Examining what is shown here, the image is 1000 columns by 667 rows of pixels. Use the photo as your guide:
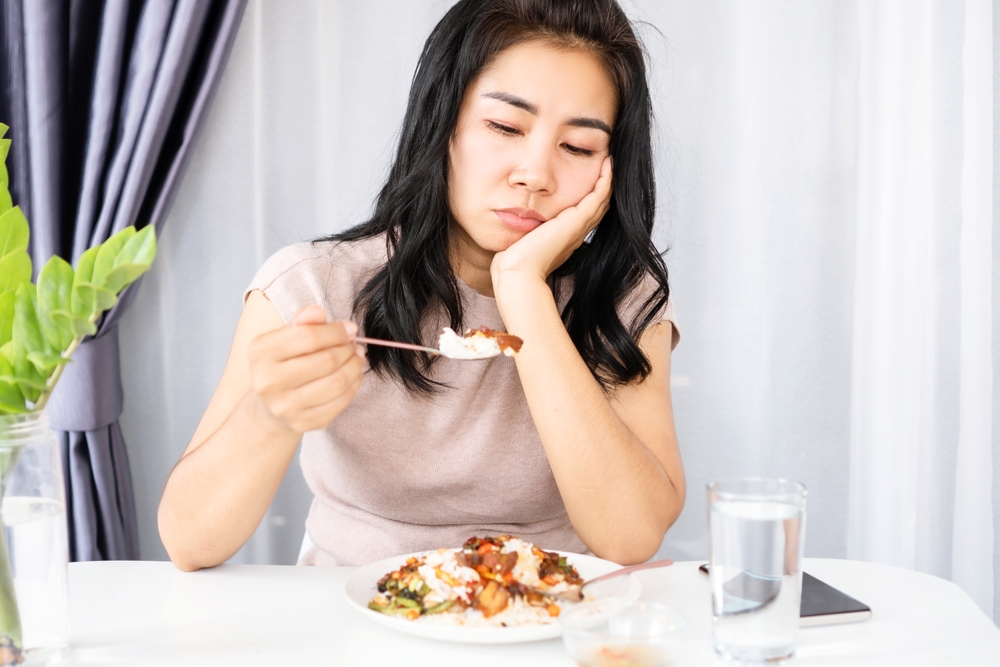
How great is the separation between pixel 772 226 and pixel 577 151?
103 centimetres

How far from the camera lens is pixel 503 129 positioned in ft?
4.84

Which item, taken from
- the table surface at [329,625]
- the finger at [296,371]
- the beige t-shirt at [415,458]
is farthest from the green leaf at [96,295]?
the beige t-shirt at [415,458]

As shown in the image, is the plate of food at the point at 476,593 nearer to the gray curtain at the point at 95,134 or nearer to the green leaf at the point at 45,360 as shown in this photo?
the green leaf at the point at 45,360

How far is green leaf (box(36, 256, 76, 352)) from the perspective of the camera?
0.78 metres

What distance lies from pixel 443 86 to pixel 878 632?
1095mm

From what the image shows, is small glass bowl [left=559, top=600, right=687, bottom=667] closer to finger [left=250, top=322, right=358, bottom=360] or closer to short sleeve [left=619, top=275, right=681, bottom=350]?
finger [left=250, top=322, right=358, bottom=360]

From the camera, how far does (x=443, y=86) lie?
60.6 inches

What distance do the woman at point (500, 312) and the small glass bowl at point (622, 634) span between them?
47 centimetres

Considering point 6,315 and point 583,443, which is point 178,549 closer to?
point 6,315

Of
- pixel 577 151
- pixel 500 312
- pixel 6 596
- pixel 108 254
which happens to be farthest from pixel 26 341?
pixel 577 151

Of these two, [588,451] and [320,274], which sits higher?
[320,274]

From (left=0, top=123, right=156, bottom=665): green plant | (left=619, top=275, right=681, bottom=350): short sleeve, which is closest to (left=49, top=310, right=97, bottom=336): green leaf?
(left=0, top=123, right=156, bottom=665): green plant

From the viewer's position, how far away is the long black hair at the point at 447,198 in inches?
59.8

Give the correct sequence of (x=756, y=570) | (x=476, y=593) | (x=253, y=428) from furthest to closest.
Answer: (x=253, y=428), (x=476, y=593), (x=756, y=570)
